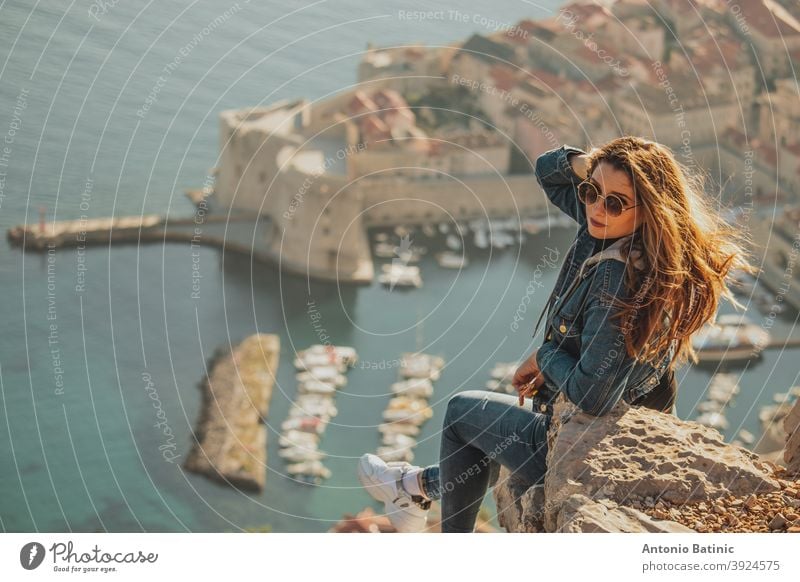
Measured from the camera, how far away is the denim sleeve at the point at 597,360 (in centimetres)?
151

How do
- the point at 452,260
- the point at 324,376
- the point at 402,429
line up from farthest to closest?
the point at 452,260, the point at 324,376, the point at 402,429

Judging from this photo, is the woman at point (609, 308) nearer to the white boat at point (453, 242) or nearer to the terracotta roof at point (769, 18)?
the terracotta roof at point (769, 18)

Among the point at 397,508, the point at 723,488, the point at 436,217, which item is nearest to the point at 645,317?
the point at 723,488

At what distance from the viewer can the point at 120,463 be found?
9195mm

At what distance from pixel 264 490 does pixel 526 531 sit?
7.95 meters

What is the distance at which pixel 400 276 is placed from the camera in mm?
13367

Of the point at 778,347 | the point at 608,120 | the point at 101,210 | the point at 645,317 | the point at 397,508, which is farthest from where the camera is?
the point at 608,120

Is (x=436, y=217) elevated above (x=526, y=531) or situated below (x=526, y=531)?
above

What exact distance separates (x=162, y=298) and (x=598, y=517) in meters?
10.3

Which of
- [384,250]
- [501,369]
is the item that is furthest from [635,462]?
[384,250]

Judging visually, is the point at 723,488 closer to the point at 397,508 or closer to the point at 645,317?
the point at 645,317

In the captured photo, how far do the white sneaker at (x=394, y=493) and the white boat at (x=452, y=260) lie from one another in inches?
464

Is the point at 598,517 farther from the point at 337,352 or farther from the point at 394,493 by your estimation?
the point at 337,352

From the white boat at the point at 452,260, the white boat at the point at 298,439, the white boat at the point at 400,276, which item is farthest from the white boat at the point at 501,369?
the white boat at the point at 298,439
